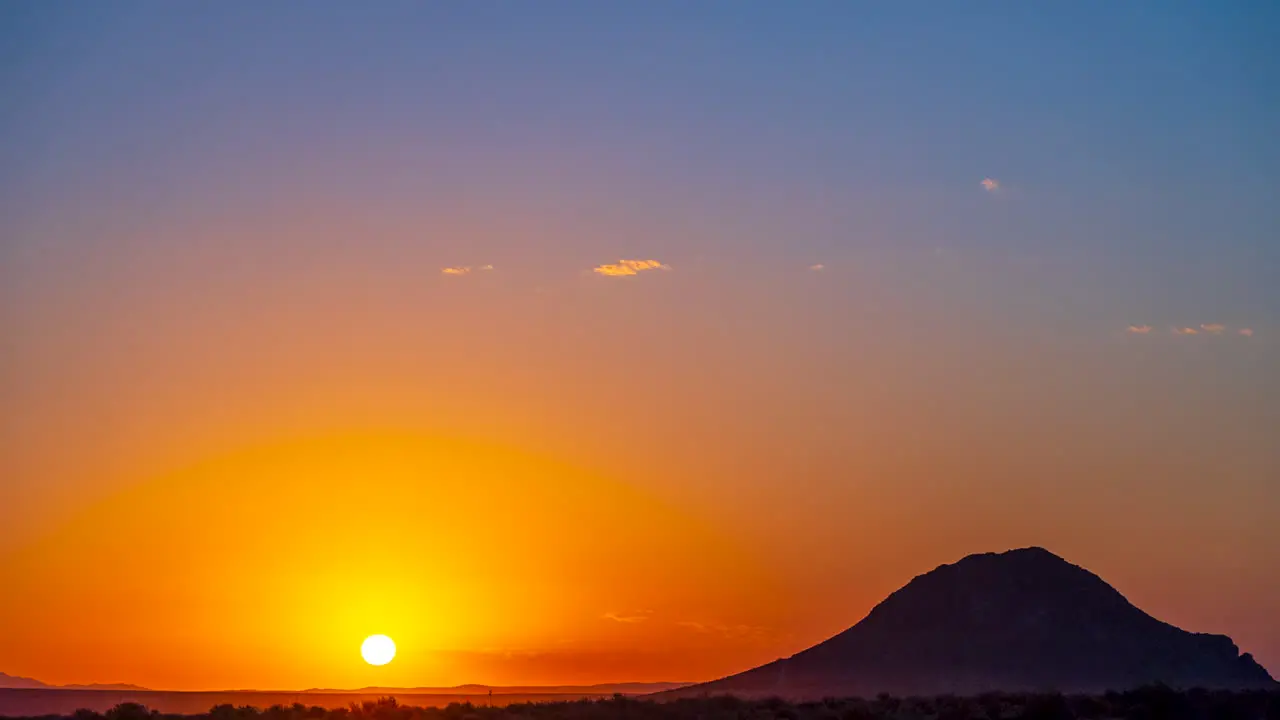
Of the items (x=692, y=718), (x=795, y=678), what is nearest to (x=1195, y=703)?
(x=692, y=718)

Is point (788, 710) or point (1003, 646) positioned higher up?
point (1003, 646)

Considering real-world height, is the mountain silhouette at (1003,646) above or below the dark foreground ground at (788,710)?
above

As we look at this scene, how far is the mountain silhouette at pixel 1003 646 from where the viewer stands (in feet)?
314

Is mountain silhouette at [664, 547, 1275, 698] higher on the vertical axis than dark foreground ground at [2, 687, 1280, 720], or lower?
higher

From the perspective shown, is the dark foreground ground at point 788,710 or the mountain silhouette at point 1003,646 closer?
the dark foreground ground at point 788,710

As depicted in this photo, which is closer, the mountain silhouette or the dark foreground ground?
the dark foreground ground

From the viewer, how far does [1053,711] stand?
49.1 m

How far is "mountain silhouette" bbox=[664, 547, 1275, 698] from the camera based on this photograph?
95.8 m

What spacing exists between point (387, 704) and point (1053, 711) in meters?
23.5

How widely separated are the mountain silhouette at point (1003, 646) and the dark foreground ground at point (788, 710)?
36105 mm

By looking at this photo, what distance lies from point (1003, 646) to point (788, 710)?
55.6 m

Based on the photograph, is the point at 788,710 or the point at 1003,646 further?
the point at 1003,646

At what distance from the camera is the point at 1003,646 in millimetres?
101312

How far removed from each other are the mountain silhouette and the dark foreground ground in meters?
36.1
